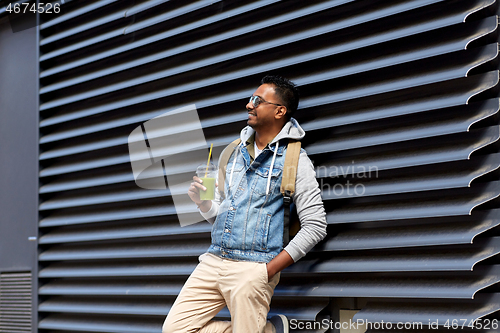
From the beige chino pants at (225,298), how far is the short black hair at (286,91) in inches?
37.9

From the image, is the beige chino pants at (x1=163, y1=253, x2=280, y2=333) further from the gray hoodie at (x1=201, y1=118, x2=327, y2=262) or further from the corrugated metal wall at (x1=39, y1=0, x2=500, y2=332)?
the corrugated metal wall at (x1=39, y1=0, x2=500, y2=332)

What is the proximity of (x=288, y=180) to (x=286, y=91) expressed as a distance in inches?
22.6

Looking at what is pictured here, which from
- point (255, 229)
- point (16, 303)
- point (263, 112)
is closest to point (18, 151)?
point (16, 303)

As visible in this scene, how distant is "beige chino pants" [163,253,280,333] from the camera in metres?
2.65

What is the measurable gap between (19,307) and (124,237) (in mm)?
1519

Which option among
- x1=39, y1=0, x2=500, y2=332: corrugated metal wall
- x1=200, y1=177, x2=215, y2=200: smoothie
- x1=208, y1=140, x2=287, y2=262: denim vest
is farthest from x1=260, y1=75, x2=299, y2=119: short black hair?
x1=200, y1=177, x2=215, y2=200: smoothie

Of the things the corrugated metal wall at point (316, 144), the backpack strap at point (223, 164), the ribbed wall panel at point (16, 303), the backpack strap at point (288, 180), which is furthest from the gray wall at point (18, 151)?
the backpack strap at point (288, 180)

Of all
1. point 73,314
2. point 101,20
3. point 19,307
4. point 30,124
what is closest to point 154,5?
point 101,20

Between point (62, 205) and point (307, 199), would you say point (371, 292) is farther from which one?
point (62, 205)

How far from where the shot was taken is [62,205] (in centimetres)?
436

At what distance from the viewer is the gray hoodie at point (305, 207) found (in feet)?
8.75

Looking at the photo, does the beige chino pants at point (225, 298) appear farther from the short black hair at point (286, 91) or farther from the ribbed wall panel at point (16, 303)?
the ribbed wall panel at point (16, 303)

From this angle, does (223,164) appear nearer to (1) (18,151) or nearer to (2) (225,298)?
A: (2) (225,298)

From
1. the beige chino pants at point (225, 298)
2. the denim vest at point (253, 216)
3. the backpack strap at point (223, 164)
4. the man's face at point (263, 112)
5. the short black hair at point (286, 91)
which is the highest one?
the short black hair at point (286, 91)
